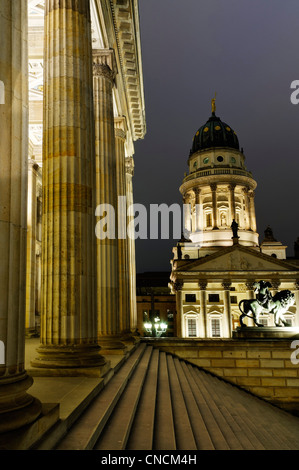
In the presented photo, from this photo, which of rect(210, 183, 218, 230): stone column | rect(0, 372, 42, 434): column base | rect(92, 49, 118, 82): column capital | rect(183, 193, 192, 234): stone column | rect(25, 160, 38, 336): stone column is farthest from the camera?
rect(183, 193, 192, 234): stone column

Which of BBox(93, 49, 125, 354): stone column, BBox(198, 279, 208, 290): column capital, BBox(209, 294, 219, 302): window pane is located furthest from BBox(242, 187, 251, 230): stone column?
BBox(93, 49, 125, 354): stone column

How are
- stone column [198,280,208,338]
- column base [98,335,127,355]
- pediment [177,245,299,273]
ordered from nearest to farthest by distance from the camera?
column base [98,335,127,355] < stone column [198,280,208,338] < pediment [177,245,299,273]

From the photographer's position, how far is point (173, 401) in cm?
992

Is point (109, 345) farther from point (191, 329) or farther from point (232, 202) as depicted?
point (232, 202)

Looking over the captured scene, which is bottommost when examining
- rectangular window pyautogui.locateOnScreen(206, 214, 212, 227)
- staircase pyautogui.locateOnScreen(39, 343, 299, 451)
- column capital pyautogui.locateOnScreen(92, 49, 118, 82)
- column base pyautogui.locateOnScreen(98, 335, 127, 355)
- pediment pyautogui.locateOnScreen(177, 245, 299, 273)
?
staircase pyautogui.locateOnScreen(39, 343, 299, 451)

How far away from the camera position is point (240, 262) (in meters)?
58.8

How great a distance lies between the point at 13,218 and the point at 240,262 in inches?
2217

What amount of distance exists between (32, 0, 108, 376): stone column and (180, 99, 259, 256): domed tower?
59.8 metres

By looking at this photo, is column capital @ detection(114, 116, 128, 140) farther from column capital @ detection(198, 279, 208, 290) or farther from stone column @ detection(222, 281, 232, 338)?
stone column @ detection(222, 281, 232, 338)

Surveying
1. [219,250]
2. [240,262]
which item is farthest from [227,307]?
[219,250]

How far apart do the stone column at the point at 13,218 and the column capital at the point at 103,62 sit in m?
9.49

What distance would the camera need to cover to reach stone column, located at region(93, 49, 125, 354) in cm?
1333

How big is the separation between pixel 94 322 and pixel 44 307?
49.6 inches
